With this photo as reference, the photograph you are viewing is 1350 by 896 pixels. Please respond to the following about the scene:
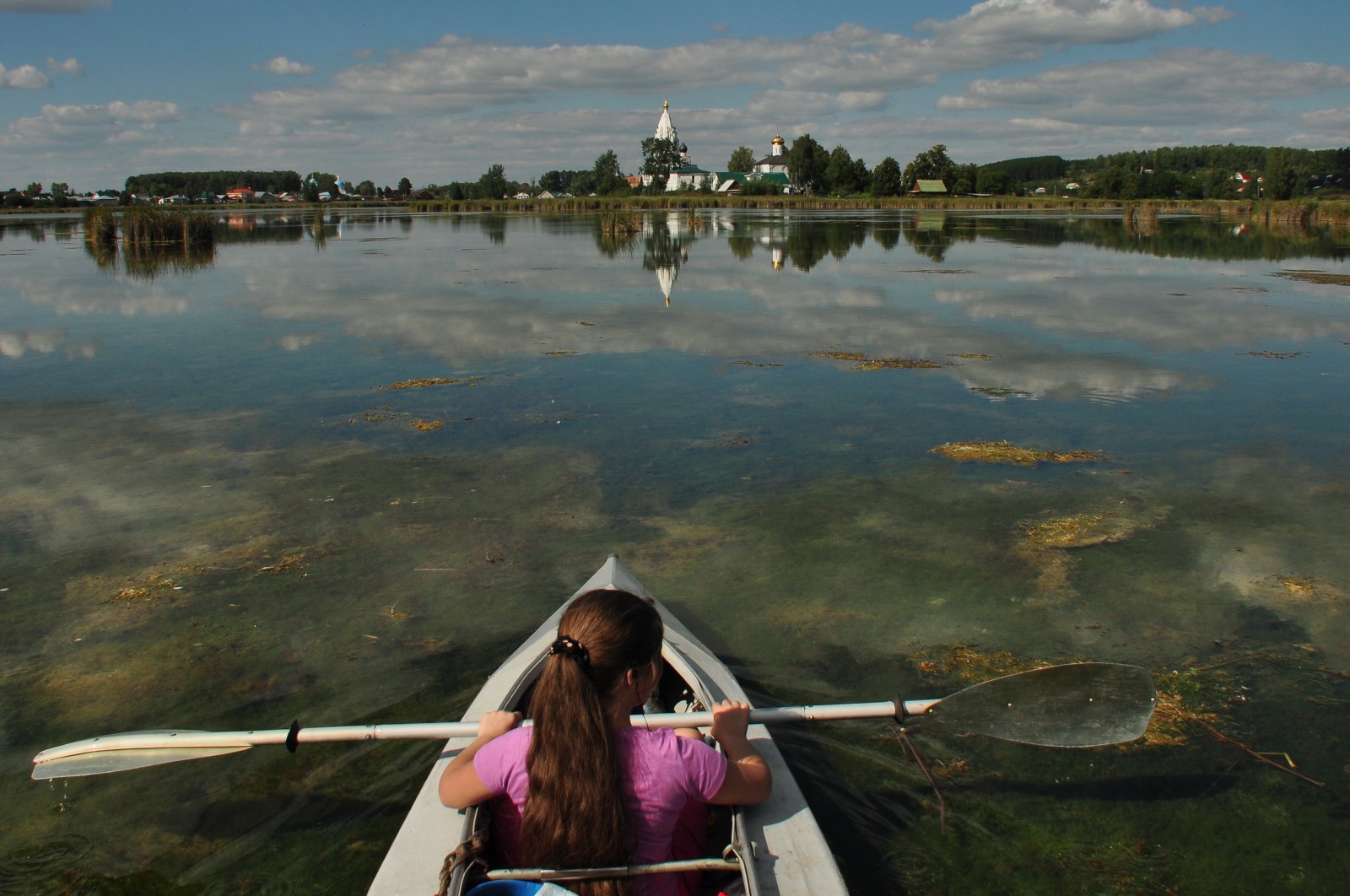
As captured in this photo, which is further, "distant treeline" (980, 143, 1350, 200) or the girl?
"distant treeline" (980, 143, 1350, 200)

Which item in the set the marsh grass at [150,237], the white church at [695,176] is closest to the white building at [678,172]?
the white church at [695,176]

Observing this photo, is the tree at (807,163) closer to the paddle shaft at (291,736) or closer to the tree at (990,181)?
the tree at (990,181)

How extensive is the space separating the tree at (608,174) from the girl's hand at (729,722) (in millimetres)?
114693

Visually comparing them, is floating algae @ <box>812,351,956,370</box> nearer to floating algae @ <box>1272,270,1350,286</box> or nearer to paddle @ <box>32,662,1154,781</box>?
paddle @ <box>32,662,1154,781</box>

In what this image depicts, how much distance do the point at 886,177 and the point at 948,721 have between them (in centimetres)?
11092

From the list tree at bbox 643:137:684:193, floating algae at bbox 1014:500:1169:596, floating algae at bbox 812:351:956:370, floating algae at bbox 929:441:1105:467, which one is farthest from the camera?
tree at bbox 643:137:684:193

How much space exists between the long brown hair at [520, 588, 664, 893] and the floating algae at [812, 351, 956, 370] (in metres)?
9.57

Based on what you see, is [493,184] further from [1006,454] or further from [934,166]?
[1006,454]

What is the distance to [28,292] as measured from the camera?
65.4 ft

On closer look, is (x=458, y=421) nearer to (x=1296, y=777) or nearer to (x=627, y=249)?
(x=1296, y=777)

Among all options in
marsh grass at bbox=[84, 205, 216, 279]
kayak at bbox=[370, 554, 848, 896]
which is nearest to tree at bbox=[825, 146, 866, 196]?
marsh grass at bbox=[84, 205, 216, 279]

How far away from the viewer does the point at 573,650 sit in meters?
2.36

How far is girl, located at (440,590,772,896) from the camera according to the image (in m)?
2.37

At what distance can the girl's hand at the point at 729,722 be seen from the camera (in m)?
3.02
